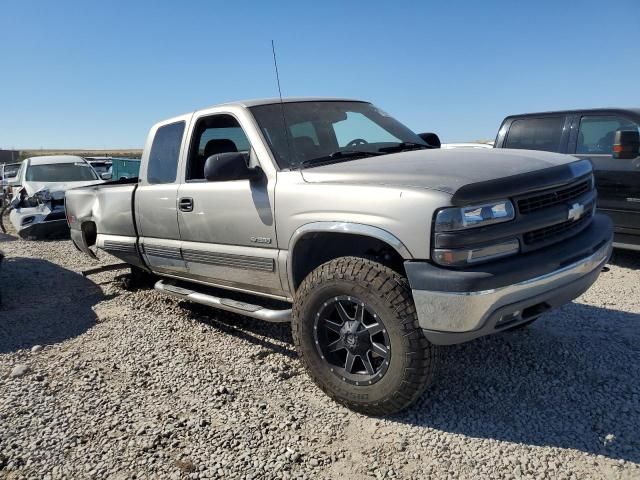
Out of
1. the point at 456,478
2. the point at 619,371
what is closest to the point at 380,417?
the point at 456,478

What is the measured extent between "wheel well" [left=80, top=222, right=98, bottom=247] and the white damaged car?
187 inches

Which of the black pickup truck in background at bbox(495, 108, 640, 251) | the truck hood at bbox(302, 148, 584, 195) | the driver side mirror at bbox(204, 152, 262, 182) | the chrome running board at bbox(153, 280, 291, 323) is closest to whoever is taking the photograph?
the truck hood at bbox(302, 148, 584, 195)

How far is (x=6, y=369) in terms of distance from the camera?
12.6ft

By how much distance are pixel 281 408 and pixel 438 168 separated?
1753mm

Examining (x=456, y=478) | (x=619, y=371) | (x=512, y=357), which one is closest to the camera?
(x=456, y=478)

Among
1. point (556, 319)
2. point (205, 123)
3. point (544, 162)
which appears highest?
point (205, 123)

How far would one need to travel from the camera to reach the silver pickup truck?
8.52 feet

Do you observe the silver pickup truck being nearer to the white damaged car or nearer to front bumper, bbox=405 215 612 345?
front bumper, bbox=405 215 612 345

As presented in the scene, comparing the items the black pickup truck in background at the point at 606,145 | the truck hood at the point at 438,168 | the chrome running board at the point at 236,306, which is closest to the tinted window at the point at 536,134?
the black pickup truck in background at the point at 606,145

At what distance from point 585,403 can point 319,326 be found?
1.67 meters

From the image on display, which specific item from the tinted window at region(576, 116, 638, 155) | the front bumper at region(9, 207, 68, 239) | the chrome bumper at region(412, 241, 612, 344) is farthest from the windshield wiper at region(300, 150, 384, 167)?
the front bumper at region(9, 207, 68, 239)

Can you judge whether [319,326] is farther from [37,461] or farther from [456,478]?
[37,461]

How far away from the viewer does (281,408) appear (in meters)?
3.14

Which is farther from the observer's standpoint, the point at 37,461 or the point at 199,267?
the point at 199,267
